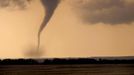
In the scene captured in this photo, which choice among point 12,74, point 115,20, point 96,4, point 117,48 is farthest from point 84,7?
point 12,74

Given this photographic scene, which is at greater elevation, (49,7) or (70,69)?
(49,7)

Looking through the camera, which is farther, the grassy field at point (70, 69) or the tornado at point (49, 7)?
the tornado at point (49, 7)

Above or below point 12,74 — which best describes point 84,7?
above

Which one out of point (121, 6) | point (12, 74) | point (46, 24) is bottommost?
point (12, 74)

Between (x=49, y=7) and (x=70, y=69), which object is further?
(x=49, y=7)

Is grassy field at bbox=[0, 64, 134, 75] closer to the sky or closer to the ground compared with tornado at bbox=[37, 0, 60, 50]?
closer to the ground

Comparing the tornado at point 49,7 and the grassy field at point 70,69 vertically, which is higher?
the tornado at point 49,7

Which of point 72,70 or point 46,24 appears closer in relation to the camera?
point 72,70

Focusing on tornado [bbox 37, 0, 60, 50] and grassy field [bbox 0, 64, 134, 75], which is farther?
tornado [bbox 37, 0, 60, 50]

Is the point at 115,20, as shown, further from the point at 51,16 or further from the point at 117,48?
the point at 51,16
